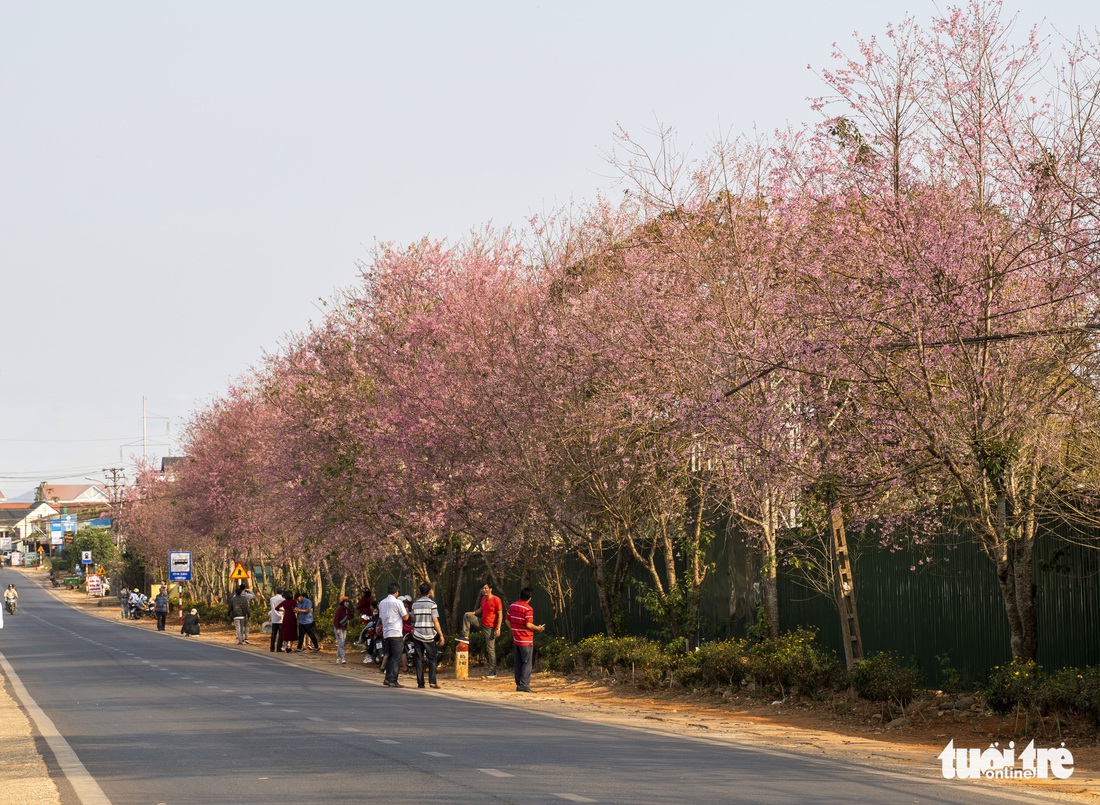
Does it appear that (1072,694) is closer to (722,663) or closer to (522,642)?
(722,663)

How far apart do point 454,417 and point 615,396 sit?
6033mm

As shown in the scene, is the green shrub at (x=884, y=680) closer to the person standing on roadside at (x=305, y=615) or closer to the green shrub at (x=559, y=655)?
the green shrub at (x=559, y=655)

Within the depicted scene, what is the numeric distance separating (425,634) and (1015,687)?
37.5ft

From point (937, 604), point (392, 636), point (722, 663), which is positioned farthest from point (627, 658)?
point (937, 604)

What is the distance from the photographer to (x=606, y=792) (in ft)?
35.1

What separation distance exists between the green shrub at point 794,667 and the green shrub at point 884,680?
40.8 inches

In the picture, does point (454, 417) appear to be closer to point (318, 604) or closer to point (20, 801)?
point (20, 801)

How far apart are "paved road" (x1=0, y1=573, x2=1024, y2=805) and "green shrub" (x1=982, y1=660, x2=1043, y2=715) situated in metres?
2.79

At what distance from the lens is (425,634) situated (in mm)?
23812

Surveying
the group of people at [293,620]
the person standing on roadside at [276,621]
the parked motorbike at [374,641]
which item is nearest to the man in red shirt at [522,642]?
the parked motorbike at [374,641]

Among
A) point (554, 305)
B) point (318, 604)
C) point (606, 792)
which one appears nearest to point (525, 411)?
point (554, 305)

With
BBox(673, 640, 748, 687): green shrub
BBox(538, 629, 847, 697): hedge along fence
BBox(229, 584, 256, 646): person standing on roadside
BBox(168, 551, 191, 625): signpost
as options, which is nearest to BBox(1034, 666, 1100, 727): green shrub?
BBox(538, 629, 847, 697): hedge along fence

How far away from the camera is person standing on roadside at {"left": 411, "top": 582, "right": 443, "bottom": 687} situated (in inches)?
939

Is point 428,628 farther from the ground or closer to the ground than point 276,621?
farther from the ground
